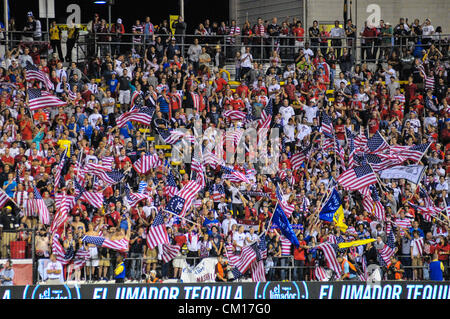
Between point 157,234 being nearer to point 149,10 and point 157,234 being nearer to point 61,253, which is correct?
point 61,253

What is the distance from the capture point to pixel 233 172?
2702cm

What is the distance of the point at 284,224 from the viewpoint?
24.1m

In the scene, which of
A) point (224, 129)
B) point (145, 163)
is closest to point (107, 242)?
point (145, 163)

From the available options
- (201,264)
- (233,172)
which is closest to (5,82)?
(233,172)

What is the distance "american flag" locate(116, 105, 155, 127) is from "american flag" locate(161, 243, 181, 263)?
17.3ft

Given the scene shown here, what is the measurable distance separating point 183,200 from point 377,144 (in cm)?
581

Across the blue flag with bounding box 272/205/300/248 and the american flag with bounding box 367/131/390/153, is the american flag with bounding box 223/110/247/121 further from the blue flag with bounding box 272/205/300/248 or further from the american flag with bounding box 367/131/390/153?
the blue flag with bounding box 272/205/300/248

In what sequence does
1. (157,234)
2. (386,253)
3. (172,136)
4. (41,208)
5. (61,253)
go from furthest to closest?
(172,136)
(386,253)
(41,208)
(157,234)
(61,253)

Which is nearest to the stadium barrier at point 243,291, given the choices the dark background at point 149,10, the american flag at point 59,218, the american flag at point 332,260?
the american flag at point 332,260

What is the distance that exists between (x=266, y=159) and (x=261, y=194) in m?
1.51

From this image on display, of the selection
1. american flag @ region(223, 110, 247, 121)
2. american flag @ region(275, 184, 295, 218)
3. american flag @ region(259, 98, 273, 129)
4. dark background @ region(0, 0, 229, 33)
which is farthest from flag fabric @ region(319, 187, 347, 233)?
dark background @ region(0, 0, 229, 33)

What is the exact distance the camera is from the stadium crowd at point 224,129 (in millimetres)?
24453

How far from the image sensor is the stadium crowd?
80.2ft
